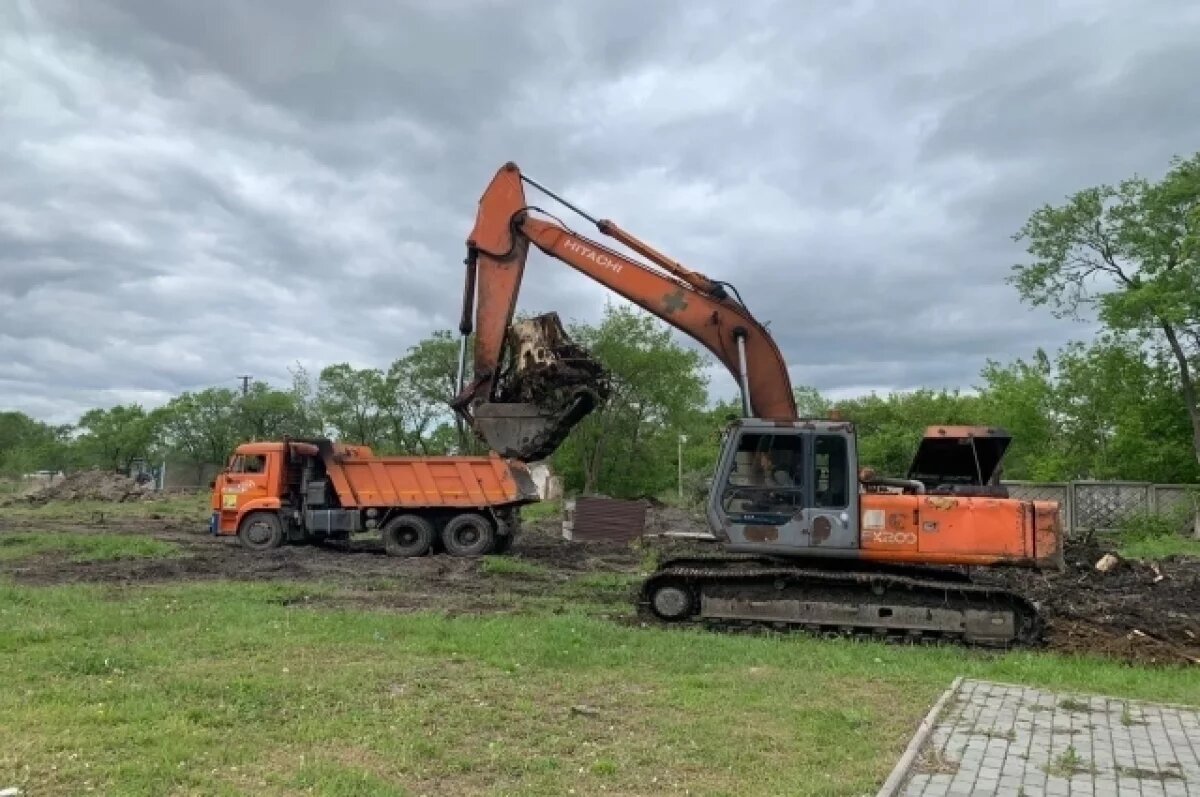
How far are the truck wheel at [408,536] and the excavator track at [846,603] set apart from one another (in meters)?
9.04

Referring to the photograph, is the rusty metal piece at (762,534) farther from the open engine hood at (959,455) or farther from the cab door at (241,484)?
the cab door at (241,484)

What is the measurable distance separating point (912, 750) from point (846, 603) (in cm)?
517

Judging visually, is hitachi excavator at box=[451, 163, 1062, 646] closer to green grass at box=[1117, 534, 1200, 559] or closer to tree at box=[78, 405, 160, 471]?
green grass at box=[1117, 534, 1200, 559]

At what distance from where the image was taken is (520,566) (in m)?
17.8

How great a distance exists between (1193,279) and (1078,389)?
10.1 meters

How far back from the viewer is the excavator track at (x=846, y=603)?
36.6 ft

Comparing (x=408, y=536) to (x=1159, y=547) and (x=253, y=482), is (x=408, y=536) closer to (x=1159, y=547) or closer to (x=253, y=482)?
(x=253, y=482)

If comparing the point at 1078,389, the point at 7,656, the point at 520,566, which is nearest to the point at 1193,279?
the point at 1078,389

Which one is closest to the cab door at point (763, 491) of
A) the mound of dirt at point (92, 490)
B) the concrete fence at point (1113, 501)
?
the concrete fence at point (1113, 501)

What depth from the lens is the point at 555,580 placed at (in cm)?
1645

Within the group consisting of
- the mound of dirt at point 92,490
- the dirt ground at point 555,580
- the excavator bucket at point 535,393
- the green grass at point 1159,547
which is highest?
the excavator bucket at point 535,393

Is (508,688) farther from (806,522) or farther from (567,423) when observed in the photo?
(567,423)

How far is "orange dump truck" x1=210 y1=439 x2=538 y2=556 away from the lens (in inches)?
798

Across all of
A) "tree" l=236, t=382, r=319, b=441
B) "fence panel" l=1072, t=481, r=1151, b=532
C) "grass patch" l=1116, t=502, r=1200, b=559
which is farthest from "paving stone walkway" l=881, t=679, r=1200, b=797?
"tree" l=236, t=382, r=319, b=441
